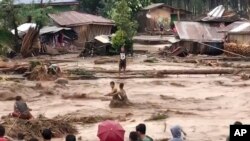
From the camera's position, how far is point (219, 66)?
30.4 meters

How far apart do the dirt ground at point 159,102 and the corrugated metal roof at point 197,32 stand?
12.2 m

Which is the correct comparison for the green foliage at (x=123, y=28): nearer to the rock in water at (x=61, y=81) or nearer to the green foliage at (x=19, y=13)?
the green foliage at (x=19, y=13)

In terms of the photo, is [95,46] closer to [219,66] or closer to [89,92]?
[219,66]

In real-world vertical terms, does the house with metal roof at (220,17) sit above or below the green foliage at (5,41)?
above

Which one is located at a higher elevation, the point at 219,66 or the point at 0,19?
the point at 0,19

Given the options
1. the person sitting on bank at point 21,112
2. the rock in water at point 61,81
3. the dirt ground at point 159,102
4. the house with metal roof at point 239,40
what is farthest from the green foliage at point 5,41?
the person sitting on bank at point 21,112

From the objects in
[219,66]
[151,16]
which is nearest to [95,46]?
[219,66]

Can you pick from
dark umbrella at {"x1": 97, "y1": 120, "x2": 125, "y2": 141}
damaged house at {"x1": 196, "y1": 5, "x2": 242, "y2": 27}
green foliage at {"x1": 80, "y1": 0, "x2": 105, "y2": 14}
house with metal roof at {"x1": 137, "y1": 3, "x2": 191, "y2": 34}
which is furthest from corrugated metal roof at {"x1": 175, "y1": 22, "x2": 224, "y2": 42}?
dark umbrella at {"x1": 97, "y1": 120, "x2": 125, "y2": 141}

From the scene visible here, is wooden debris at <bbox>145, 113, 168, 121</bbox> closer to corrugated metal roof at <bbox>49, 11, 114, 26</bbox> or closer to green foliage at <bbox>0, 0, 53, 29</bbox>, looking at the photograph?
green foliage at <bbox>0, 0, 53, 29</bbox>

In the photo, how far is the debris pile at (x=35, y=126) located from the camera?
40.8ft

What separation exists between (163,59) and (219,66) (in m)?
5.19

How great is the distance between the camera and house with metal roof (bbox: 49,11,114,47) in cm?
4409

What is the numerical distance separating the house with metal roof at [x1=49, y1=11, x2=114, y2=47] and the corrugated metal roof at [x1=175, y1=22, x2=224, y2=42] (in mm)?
7120

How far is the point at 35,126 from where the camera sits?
1284 cm
